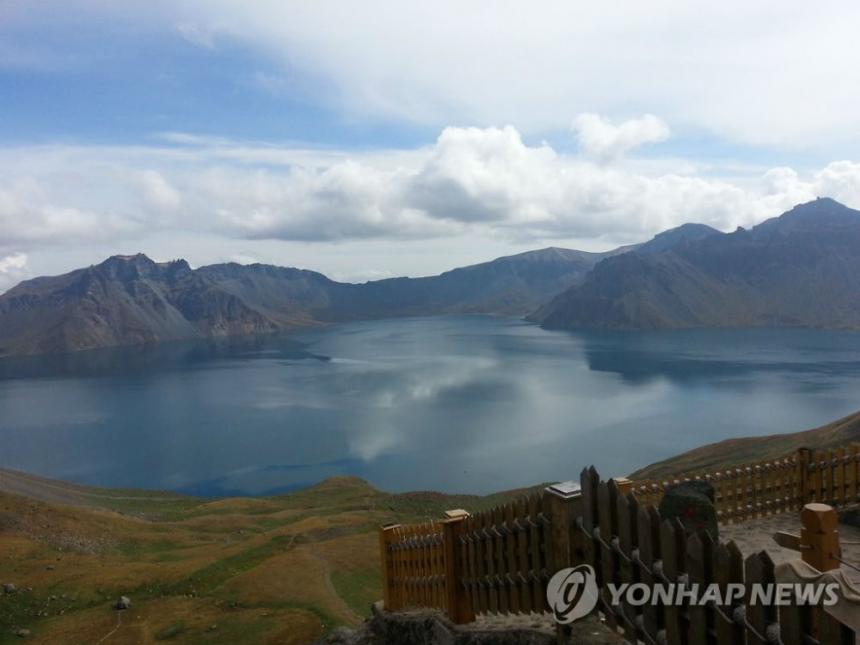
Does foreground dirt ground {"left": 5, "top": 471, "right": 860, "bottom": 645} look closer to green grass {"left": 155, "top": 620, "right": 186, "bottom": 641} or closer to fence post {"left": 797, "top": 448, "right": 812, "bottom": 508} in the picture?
green grass {"left": 155, "top": 620, "right": 186, "bottom": 641}

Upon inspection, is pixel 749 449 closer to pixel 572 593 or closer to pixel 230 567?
pixel 230 567

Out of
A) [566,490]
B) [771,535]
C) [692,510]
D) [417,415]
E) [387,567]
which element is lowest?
[417,415]

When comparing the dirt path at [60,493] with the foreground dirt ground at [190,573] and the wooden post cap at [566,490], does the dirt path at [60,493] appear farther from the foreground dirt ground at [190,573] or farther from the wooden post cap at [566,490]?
the wooden post cap at [566,490]

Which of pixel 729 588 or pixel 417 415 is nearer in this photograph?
pixel 729 588

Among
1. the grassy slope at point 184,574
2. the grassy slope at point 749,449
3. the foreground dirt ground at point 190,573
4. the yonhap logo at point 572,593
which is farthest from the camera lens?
the grassy slope at point 749,449

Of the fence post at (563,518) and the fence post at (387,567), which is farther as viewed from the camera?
the fence post at (387,567)

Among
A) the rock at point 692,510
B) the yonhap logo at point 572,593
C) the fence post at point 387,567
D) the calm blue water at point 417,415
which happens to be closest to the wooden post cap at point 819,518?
the rock at point 692,510

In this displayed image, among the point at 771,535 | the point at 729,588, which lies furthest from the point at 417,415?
the point at 729,588

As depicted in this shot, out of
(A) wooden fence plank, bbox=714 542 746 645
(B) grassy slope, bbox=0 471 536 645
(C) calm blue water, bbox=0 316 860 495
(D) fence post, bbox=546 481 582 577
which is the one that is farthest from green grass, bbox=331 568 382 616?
(C) calm blue water, bbox=0 316 860 495
